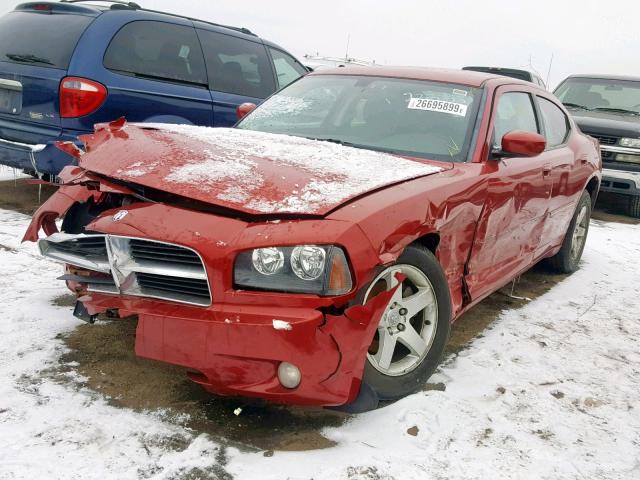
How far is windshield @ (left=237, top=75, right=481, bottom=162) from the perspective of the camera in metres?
3.34

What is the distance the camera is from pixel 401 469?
2234 millimetres

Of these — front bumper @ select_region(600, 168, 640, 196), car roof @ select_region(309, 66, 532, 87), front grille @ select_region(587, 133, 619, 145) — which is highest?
car roof @ select_region(309, 66, 532, 87)

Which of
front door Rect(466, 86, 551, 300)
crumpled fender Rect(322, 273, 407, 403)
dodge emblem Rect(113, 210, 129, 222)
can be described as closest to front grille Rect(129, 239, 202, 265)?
dodge emblem Rect(113, 210, 129, 222)

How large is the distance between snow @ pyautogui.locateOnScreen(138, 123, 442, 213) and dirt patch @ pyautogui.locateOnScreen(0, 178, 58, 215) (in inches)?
112

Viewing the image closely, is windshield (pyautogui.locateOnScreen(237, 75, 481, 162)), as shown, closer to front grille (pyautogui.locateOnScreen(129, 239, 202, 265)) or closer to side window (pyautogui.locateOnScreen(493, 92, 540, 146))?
side window (pyautogui.locateOnScreen(493, 92, 540, 146))

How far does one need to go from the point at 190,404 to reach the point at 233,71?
4.23m

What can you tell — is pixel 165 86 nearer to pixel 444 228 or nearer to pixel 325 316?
pixel 444 228

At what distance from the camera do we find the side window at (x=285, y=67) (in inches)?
263

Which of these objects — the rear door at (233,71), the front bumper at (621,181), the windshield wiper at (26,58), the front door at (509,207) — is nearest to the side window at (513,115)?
the front door at (509,207)

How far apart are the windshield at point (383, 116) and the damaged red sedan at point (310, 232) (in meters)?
0.01

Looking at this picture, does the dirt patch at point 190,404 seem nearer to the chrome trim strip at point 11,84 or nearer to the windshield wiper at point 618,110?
the chrome trim strip at point 11,84

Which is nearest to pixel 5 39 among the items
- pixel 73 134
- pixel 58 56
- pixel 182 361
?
pixel 58 56

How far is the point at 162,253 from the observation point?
2.31m

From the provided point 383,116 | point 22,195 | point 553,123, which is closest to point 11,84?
point 22,195
